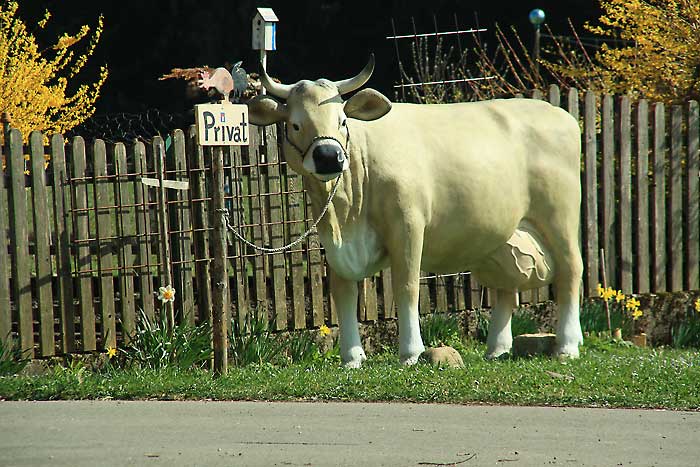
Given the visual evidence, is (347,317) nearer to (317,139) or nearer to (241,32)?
(317,139)

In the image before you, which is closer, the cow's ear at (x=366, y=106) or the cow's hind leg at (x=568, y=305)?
the cow's ear at (x=366, y=106)

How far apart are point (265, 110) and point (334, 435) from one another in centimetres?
275

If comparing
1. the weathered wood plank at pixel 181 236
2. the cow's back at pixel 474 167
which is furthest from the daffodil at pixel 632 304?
the weathered wood plank at pixel 181 236

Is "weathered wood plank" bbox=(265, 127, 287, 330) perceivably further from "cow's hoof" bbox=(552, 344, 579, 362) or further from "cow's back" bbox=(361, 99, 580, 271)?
"cow's hoof" bbox=(552, 344, 579, 362)

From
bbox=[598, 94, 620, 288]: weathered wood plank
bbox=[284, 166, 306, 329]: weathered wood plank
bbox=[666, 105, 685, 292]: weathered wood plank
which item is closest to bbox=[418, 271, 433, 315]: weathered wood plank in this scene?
bbox=[284, 166, 306, 329]: weathered wood plank

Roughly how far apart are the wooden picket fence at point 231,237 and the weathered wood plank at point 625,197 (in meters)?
0.02

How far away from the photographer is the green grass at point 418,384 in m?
7.85

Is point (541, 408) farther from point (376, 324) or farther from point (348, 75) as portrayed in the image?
point (348, 75)

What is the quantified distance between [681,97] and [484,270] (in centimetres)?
438

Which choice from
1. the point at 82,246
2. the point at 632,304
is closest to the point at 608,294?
the point at 632,304

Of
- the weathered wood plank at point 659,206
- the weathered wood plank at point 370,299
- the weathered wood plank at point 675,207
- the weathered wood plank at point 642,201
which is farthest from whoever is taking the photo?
the weathered wood plank at point 675,207

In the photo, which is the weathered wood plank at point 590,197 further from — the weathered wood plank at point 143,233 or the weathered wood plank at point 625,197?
the weathered wood plank at point 143,233

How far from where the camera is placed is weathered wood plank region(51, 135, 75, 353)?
9352 mm

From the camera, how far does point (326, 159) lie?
8109 mm
